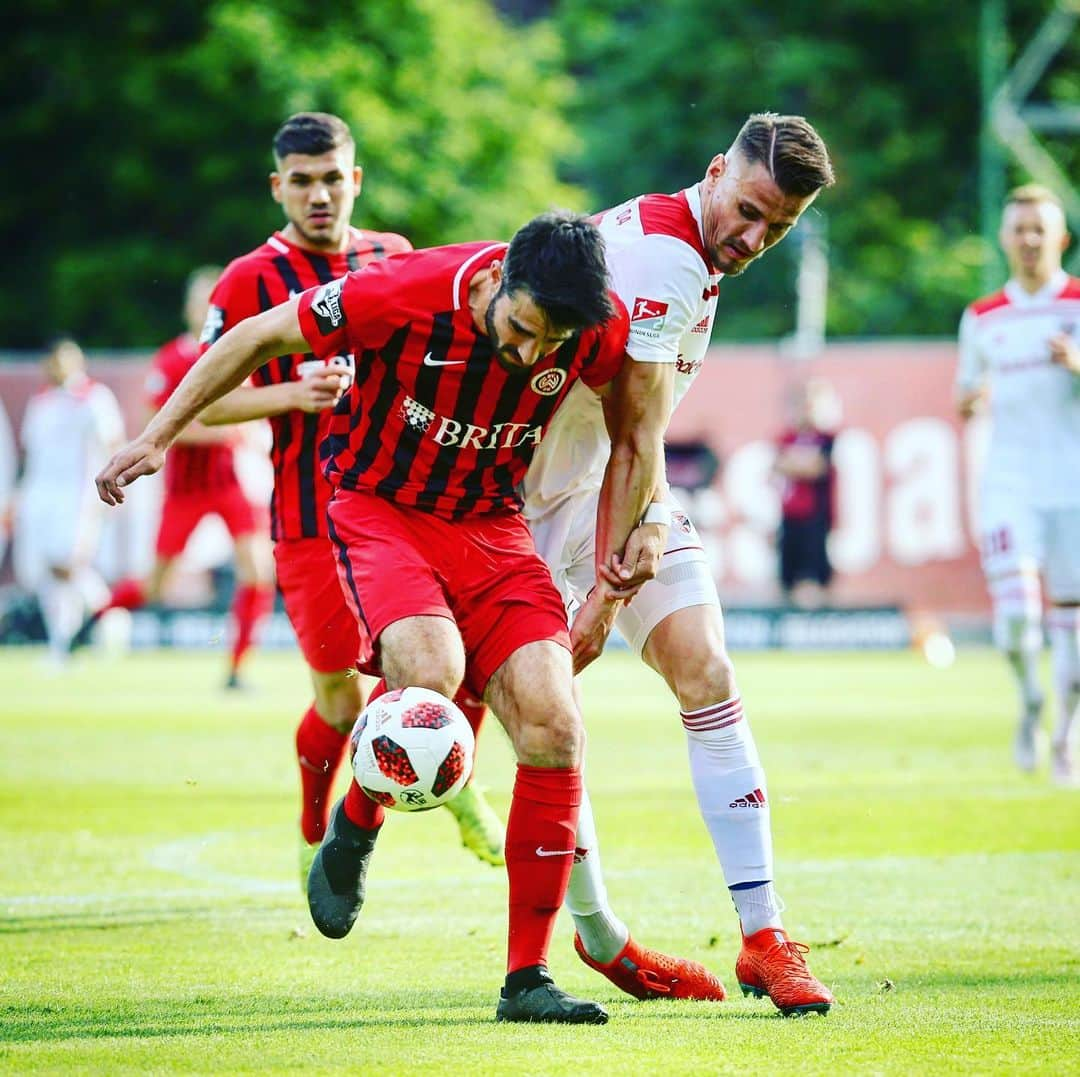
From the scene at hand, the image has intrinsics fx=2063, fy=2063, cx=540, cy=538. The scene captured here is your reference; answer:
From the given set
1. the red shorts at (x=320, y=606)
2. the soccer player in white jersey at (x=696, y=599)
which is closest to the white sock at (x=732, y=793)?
the soccer player in white jersey at (x=696, y=599)

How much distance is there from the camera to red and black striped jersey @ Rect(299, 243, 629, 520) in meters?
5.22

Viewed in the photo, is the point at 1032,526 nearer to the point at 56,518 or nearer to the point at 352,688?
the point at 352,688

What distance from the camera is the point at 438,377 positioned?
5277mm

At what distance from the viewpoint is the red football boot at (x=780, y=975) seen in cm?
502

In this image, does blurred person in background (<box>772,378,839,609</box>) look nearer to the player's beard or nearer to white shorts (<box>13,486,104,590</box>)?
white shorts (<box>13,486,104,590</box>)

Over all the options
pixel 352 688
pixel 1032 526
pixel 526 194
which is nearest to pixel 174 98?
pixel 526 194

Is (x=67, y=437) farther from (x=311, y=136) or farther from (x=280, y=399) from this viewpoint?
(x=280, y=399)

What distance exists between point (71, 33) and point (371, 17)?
16.4ft

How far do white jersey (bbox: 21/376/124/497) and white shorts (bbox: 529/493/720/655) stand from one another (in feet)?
43.0

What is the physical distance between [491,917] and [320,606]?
1256 mm

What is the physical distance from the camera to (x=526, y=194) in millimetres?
35438

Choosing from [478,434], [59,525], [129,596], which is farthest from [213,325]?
[59,525]

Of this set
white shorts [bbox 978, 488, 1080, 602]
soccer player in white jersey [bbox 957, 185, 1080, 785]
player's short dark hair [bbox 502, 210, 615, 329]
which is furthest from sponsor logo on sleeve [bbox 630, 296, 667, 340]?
white shorts [bbox 978, 488, 1080, 602]

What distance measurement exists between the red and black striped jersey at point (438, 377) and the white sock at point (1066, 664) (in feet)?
18.9
